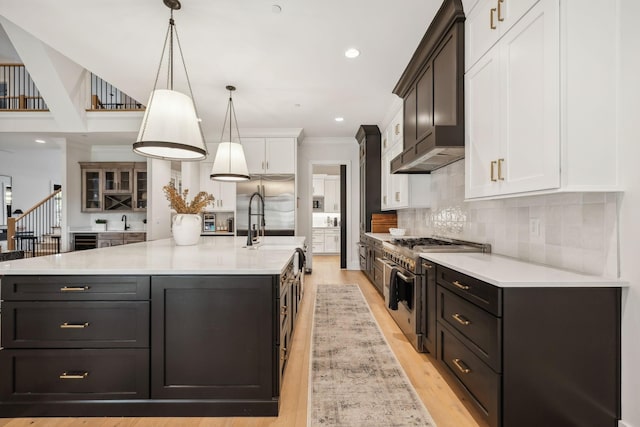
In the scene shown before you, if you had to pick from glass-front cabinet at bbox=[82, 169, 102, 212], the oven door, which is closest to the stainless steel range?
the oven door

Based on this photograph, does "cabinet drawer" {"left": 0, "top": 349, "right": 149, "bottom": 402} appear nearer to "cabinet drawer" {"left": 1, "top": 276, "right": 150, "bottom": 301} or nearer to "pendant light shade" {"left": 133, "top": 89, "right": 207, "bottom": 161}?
"cabinet drawer" {"left": 1, "top": 276, "right": 150, "bottom": 301}

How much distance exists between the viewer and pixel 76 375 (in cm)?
172

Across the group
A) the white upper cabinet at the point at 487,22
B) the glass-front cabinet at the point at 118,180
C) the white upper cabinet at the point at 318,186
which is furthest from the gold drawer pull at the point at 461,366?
the white upper cabinet at the point at 318,186

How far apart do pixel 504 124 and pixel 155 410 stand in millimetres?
2603

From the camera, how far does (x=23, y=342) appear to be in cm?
172

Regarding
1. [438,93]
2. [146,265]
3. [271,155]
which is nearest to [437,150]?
[438,93]

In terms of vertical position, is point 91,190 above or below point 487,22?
below

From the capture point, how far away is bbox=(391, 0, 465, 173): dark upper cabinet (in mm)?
2334

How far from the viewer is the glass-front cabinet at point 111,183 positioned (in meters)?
6.30

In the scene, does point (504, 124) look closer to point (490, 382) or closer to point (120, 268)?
point (490, 382)

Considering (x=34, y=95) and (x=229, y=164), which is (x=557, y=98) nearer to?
(x=229, y=164)

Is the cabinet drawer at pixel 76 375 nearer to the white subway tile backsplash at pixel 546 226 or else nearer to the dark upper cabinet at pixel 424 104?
the white subway tile backsplash at pixel 546 226

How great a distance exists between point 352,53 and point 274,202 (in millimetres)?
3223

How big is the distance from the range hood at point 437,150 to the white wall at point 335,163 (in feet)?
9.68
